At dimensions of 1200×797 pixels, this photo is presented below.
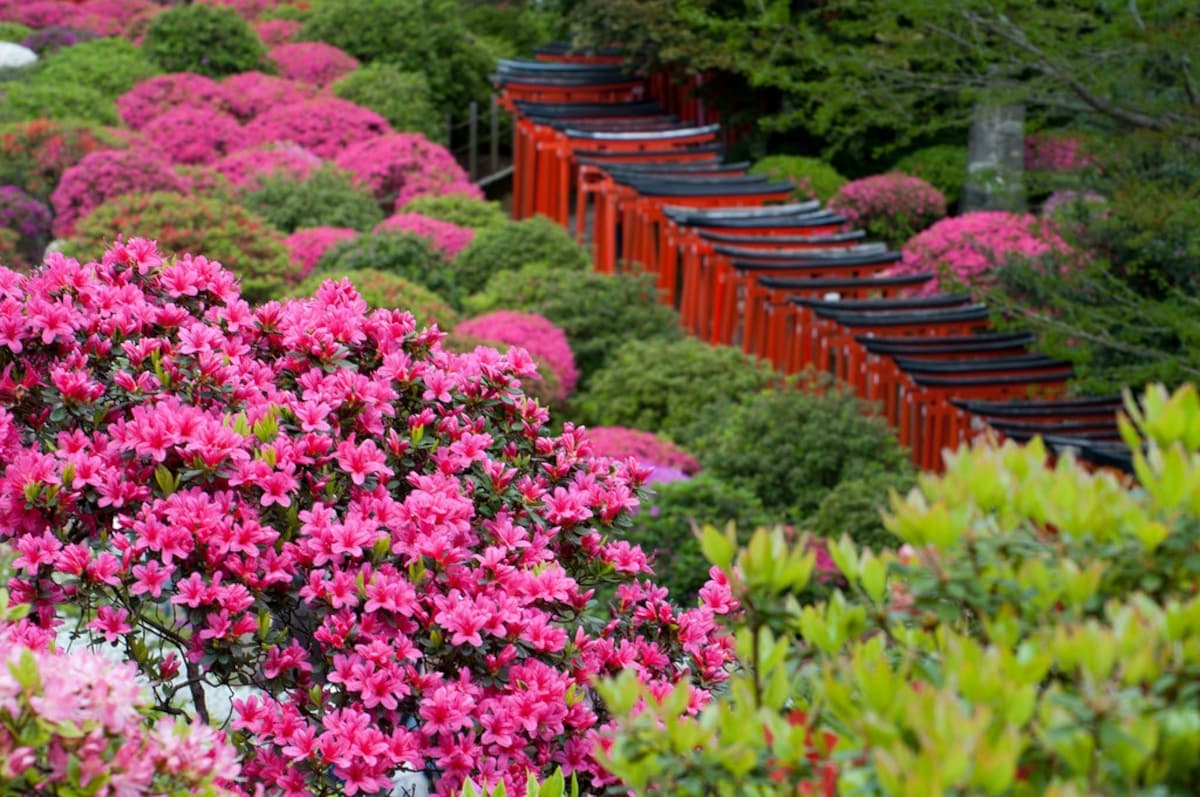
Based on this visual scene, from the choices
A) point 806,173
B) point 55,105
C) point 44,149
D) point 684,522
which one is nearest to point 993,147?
point 806,173

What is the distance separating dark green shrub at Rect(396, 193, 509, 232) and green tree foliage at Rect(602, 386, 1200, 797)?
49.0 feet

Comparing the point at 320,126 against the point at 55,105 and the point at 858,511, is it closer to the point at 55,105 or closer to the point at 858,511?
the point at 55,105

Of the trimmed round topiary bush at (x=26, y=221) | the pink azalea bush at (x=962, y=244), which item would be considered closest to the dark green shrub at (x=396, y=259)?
the trimmed round topiary bush at (x=26, y=221)

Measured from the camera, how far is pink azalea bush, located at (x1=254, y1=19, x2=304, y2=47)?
87.2ft

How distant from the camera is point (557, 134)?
2117 cm

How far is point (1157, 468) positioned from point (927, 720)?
0.51 meters

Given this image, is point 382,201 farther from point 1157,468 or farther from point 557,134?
point 1157,468

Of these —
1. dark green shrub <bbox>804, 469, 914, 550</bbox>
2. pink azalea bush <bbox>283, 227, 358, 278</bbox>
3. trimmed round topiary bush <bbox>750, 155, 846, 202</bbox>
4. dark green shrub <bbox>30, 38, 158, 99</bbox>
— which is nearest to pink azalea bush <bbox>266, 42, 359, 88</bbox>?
dark green shrub <bbox>30, 38, 158, 99</bbox>

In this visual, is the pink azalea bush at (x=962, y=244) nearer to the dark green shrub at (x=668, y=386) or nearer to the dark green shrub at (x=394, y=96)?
the dark green shrub at (x=668, y=386)


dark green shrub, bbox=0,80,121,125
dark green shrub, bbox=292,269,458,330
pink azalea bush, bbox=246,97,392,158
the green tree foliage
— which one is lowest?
dark green shrub, bbox=292,269,458,330

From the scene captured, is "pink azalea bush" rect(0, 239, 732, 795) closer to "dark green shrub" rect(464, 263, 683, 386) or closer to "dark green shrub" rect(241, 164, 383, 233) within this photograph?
"dark green shrub" rect(464, 263, 683, 386)

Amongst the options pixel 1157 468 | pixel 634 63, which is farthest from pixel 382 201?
pixel 1157 468

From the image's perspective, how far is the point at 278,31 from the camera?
88.0 feet

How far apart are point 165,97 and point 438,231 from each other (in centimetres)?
694
